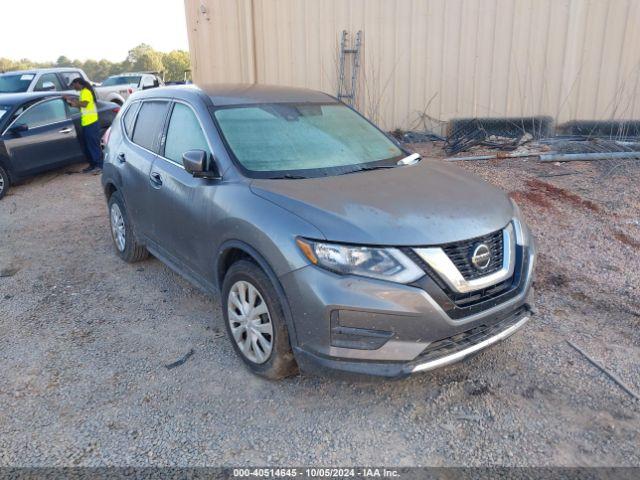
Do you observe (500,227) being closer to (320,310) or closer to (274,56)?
(320,310)

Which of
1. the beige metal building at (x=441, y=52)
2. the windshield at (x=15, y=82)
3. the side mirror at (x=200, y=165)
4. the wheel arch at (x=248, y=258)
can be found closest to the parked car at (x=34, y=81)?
the windshield at (x=15, y=82)

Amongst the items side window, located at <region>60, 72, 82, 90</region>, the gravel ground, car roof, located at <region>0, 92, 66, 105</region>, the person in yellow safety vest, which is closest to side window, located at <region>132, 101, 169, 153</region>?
the gravel ground

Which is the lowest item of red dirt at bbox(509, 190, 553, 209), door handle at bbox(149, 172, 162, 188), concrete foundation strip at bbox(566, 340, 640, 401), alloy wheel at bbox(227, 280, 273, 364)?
concrete foundation strip at bbox(566, 340, 640, 401)

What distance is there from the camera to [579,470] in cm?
253

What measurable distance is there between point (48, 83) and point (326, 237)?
40.8 ft

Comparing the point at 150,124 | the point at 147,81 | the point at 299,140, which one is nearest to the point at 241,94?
the point at 299,140

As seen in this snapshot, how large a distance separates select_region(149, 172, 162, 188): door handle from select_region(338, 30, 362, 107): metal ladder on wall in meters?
6.36

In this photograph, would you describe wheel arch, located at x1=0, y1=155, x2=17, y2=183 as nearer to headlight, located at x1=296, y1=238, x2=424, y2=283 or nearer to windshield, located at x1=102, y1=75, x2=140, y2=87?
headlight, located at x1=296, y1=238, x2=424, y2=283

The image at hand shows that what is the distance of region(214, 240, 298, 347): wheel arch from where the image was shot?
2.87m

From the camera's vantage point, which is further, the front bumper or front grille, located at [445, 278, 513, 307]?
front grille, located at [445, 278, 513, 307]

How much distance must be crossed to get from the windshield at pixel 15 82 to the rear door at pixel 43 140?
3604mm

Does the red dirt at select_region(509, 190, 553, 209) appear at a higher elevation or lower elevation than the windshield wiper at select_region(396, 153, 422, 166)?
lower

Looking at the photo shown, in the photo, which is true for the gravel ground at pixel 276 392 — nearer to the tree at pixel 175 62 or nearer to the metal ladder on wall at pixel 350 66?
the metal ladder on wall at pixel 350 66

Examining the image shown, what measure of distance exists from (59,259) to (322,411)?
12.6 ft
